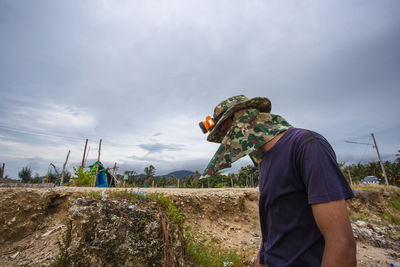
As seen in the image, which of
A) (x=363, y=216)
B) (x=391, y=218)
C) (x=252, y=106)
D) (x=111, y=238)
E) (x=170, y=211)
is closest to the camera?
(x=252, y=106)

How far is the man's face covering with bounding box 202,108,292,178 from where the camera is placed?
3.96 feet

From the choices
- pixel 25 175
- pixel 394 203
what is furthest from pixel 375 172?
pixel 25 175

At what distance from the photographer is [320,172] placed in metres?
0.88

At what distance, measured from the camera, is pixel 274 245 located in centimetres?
117

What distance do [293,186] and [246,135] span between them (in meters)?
0.43

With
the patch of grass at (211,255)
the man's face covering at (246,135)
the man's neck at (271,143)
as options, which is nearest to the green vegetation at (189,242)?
the patch of grass at (211,255)

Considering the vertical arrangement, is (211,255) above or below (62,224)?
below

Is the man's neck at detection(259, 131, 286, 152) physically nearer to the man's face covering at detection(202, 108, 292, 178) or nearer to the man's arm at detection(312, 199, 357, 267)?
the man's face covering at detection(202, 108, 292, 178)

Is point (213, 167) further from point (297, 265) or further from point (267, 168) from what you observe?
point (297, 265)

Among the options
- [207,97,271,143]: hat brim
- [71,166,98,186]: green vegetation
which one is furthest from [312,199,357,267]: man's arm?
[71,166,98,186]: green vegetation

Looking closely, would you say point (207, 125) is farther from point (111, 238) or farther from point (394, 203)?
point (394, 203)

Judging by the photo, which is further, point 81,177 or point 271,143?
point 81,177

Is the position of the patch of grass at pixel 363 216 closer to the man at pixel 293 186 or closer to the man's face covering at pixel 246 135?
the man at pixel 293 186

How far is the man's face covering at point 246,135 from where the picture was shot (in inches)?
47.5
